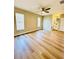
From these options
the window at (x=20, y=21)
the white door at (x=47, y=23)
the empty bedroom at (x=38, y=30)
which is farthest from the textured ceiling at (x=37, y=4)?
the white door at (x=47, y=23)

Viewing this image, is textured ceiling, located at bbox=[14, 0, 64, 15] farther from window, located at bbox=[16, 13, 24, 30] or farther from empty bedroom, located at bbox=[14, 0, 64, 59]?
window, located at bbox=[16, 13, 24, 30]

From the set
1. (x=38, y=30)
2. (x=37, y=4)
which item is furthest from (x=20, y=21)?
(x=38, y=30)

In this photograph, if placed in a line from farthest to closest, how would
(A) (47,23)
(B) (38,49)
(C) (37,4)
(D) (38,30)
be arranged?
1. (A) (47,23)
2. (D) (38,30)
3. (C) (37,4)
4. (B) (38,49)

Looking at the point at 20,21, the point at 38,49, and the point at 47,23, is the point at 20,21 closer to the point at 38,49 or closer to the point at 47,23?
the point at 38,49

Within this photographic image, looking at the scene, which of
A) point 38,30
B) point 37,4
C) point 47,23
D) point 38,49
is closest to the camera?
point 38,49

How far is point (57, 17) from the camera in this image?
1121 centimetres

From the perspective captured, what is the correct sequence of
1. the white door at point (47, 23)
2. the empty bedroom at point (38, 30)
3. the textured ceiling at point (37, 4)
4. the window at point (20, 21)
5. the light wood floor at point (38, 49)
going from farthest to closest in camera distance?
the white door at point (47, 23)
the window at point (20, 21)
the textured ceiling at point (37, 4)
the empty bedroom at point (38, 30)
the light wood floor at point (38, 49)

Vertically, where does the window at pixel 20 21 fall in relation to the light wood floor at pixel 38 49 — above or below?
above

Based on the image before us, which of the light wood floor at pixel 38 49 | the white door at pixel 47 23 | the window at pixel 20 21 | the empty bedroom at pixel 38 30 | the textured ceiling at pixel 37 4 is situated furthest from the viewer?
the white door at pixel 47 23

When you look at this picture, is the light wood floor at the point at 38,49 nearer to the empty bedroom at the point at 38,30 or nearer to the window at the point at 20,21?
the empty bedroom at the point at 38,30

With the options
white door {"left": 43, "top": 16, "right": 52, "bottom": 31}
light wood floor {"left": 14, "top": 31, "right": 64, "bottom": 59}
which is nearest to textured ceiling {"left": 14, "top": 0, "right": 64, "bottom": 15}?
light wood floor {"left": 14, "top": 31, "right": 64, "bottom": 59}
